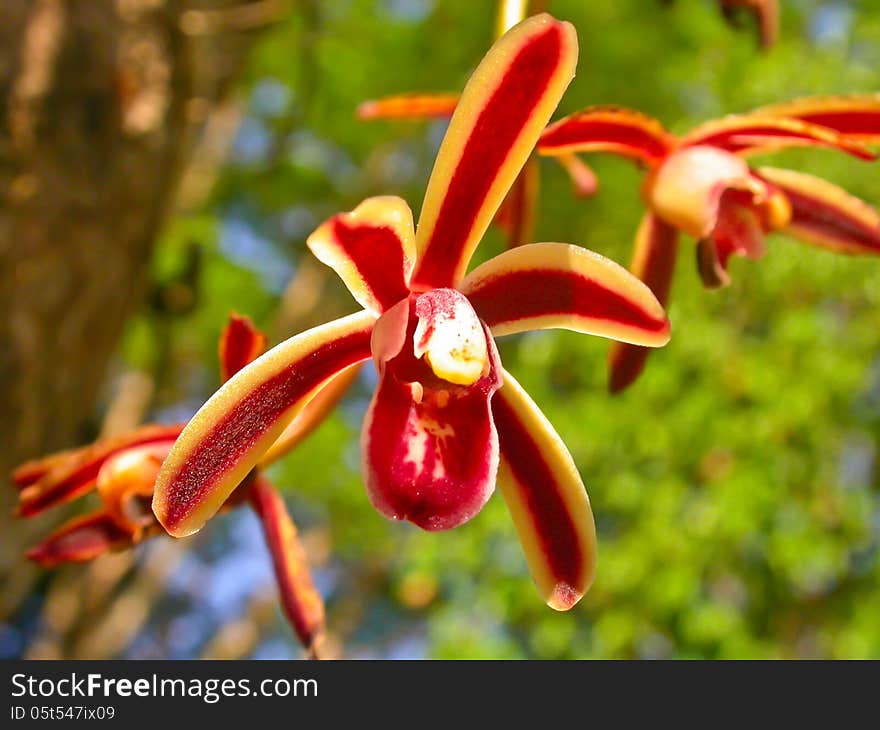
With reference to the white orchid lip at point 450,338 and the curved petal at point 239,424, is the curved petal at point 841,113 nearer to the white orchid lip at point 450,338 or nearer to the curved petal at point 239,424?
the white orchid lip at point 450,338

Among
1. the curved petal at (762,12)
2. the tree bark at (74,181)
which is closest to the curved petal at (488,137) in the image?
the curved petal at (762,12)

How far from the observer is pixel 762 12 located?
1.16 m

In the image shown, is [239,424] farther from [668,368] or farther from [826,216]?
[668,368]

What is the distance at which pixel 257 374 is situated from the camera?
28.6 inches

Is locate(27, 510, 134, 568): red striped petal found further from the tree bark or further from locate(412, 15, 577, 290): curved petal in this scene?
the tree bark

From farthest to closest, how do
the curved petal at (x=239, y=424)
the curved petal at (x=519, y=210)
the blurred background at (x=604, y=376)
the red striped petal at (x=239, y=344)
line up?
the blurred background at (x=604, y=376), the curved petal at (x=519, y=210), the red striped petal at (x=239, y=344), the curved petal at (x=239, y=424)

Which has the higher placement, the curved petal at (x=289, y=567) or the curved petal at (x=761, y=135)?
the curved petal at (x=761, y=135)

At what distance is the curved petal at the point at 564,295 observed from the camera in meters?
0.77

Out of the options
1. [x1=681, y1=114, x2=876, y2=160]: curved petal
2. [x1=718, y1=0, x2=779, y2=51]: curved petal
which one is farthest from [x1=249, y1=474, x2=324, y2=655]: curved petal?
[x1=718, y1=0, x2=779, y2=51]: curved petal

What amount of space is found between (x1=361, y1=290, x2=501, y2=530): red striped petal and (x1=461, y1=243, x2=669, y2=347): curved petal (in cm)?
5

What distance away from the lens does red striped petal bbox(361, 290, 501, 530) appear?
740 millimetres

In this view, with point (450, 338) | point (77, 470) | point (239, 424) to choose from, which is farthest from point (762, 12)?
point (77, 470)

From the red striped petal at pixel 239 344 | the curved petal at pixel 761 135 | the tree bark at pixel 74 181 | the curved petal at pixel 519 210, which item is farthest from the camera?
the tree bark at pixel 74 181
